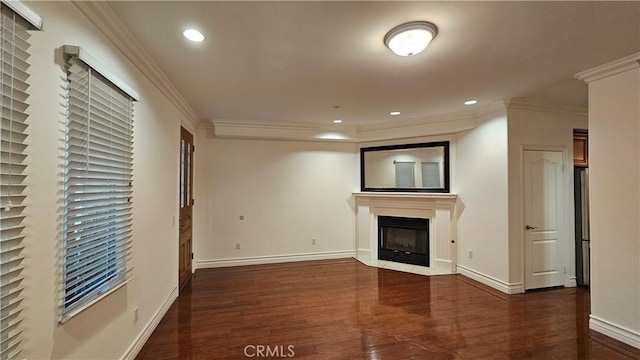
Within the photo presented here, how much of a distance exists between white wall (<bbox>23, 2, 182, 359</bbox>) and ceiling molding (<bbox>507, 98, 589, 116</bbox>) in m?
4.26

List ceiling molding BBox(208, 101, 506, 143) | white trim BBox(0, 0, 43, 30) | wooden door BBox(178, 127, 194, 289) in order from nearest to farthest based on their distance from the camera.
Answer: white trim BBox(0, 0, 43, 30)
wooden door BBox(178, 127, 194, 289)
ceiling molding BBox(208, 101, 506, 143)

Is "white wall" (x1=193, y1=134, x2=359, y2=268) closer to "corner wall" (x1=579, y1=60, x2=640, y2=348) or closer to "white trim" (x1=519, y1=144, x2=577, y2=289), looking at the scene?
"white trim" (x1=519, y1=144, x2=577, y2=289)

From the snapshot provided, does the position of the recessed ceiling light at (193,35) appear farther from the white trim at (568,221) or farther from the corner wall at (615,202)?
the white trim at (568,221)

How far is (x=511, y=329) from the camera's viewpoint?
2.70 meters

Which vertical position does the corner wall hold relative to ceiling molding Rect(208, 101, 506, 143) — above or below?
below

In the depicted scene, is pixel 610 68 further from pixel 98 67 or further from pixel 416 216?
pixel 98 67

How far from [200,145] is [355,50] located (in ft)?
11.3

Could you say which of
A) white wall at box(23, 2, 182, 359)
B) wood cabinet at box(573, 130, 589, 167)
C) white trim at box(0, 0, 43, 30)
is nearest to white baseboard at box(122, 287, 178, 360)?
white wall at box(23, 2, 182, 359)

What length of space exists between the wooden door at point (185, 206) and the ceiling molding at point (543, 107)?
4490mm

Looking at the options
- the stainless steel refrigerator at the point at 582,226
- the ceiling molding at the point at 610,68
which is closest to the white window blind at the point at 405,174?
the stainless steel refrigerator at the point at 582,226

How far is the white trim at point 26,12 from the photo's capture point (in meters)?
1.04

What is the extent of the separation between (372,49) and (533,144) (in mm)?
2925

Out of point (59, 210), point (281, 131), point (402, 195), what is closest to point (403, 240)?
point (402, 195)

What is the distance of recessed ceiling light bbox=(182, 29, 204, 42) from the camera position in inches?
A: 75.3
